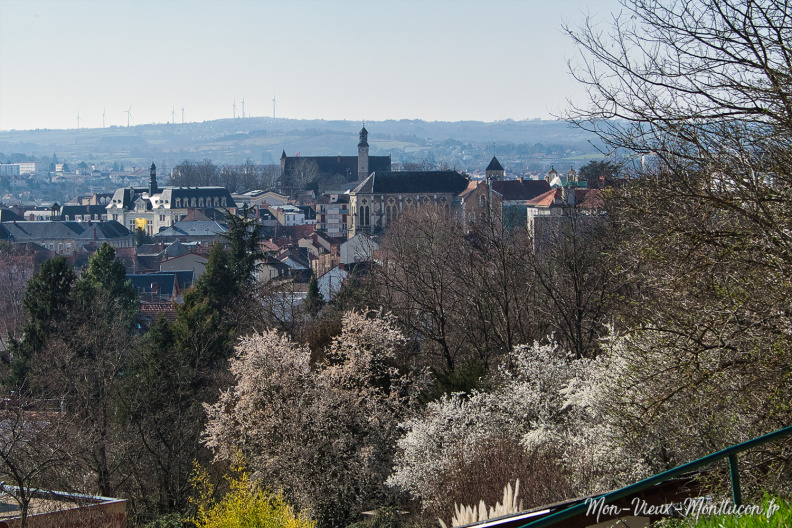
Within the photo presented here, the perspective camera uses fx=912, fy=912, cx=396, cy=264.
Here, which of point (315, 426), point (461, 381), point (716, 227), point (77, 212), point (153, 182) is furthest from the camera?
point (153, 182)

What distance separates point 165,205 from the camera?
14938 centimetres

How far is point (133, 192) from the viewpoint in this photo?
542ft

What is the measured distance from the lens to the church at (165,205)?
146225 mm

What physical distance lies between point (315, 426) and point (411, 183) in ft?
326

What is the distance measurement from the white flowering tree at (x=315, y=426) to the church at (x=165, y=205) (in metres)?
121

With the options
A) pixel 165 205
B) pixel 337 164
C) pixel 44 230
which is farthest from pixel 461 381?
pixel 337 164

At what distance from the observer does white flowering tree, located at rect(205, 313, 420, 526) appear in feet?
64.5

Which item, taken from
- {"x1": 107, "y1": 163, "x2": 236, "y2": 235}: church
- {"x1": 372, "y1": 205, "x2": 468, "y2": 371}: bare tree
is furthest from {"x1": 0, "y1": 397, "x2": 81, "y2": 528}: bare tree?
{"x1": 107, "y1": 163, "x2": 236, "y2": 235}: church

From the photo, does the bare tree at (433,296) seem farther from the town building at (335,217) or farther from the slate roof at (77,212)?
the slate roof at (77,212)

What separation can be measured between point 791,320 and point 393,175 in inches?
4370

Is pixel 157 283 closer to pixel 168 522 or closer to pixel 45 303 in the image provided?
pixel 45 303

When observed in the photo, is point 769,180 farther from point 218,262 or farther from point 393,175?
point 393,175

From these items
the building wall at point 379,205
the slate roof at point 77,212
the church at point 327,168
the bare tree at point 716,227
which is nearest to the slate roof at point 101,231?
the slate roof at point 77,212

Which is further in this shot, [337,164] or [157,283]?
[337,164]
